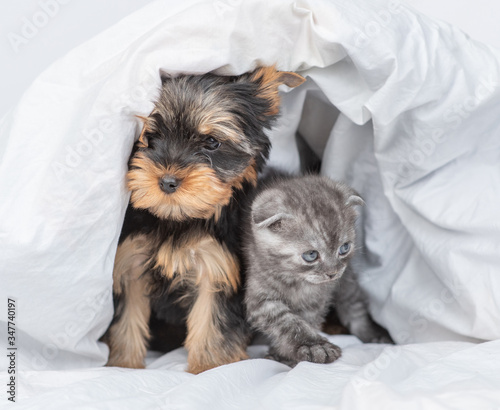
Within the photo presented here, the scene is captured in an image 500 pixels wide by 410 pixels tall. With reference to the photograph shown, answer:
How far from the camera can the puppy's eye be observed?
194 cm

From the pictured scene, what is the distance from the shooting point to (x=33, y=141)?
190 cm

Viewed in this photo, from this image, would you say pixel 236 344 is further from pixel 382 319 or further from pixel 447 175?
pixel 447 175

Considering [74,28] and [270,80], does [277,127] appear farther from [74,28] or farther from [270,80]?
[74,28]

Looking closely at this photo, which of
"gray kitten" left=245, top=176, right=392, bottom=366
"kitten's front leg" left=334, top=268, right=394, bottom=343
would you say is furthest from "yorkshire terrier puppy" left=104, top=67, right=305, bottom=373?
"kitten's front leg" left=334, top=268, right=394, bottom=343

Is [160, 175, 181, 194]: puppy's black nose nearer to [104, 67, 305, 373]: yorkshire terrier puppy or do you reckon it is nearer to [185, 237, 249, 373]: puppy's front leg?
[104, 67, 305, 373]: yorkshire terrier puppy

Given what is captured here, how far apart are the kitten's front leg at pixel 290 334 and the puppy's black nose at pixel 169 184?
559mm

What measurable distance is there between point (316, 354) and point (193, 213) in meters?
0.62

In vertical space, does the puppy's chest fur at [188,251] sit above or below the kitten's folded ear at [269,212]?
below

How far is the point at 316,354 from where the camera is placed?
2.02 meters

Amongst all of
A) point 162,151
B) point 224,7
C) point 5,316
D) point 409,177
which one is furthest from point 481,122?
point 5,316

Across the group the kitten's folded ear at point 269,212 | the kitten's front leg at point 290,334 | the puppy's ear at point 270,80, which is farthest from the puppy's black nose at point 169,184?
the kitten's front leg at point 290,334

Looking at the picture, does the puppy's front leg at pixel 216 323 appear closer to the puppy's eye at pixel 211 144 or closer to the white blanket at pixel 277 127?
the white blanket at pixel 277 127

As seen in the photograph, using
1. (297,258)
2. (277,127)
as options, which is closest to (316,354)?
(297,258)

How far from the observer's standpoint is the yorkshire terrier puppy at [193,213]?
1.90 metres
